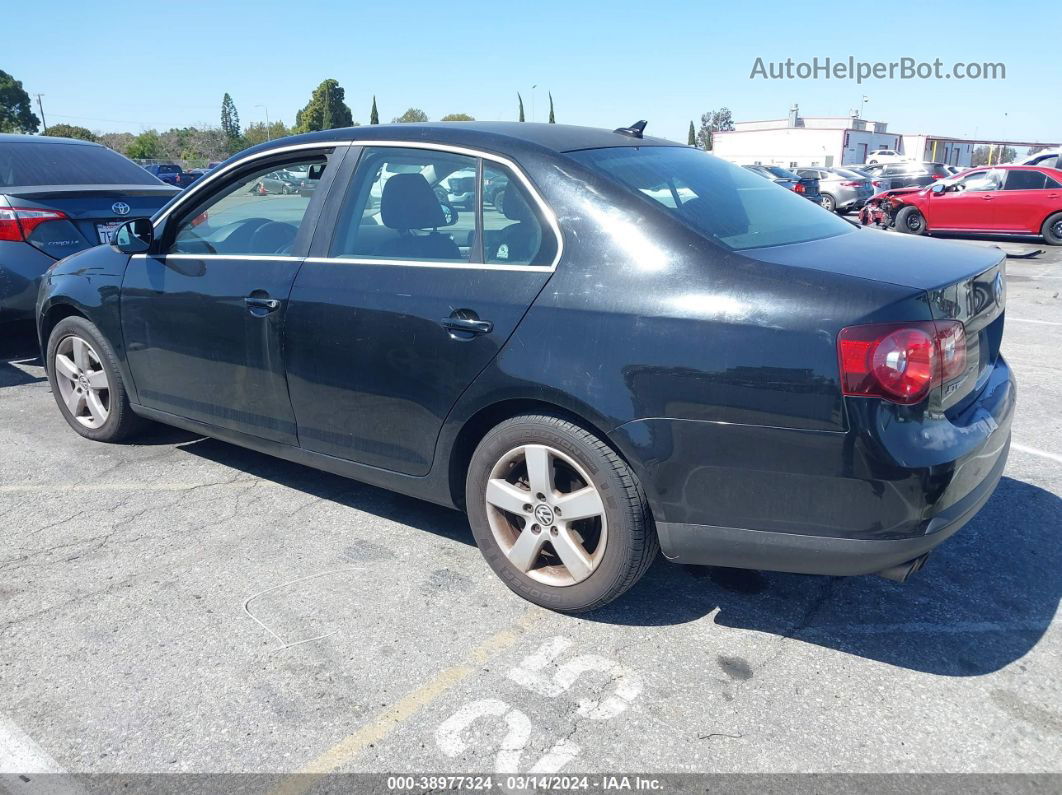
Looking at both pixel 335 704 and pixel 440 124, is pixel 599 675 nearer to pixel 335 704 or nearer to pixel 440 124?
pixel 335 704

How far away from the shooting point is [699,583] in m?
3.36

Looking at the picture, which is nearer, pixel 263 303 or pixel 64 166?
pixel 263 303

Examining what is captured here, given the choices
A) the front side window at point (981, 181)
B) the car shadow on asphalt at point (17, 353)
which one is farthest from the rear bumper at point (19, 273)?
the front side window at point (981, 181)

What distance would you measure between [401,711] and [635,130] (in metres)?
2.62

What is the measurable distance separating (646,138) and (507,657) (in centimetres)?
229

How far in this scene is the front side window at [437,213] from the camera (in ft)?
10.2

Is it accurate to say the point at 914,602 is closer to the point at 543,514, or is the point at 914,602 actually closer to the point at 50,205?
the point at 543,514

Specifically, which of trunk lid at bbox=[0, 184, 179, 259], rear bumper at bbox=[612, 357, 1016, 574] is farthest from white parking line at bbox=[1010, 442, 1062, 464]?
trunk lid at bbox=[0, 184, 179, 259]

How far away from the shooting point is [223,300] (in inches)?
151

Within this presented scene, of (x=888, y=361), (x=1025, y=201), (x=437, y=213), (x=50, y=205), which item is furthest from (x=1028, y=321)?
(x=1025, y=201)

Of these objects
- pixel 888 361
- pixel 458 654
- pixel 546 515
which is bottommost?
pixel 458 654

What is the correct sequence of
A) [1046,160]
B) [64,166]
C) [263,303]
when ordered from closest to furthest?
[263,303] < [64,166] < [1046,160]

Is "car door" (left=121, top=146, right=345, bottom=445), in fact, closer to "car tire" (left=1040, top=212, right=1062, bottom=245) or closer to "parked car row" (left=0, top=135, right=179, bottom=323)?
"parked car row" (left=0, top=135, right=179, bottom=323)

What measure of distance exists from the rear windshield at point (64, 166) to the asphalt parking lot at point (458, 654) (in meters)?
3.58
